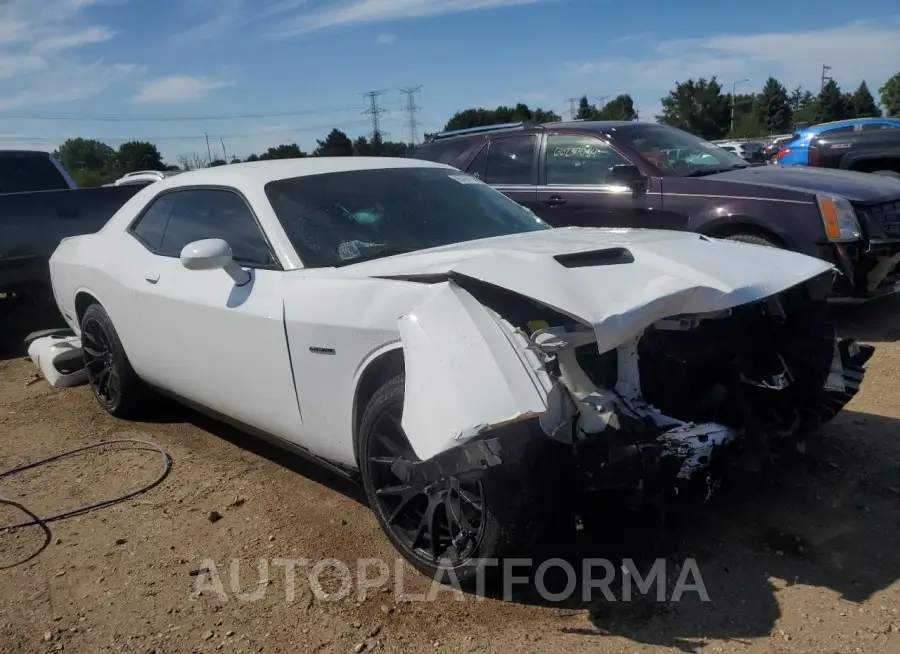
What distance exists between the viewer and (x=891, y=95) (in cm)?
7569

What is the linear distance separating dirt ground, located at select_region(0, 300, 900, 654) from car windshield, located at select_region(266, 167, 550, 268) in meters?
1.18

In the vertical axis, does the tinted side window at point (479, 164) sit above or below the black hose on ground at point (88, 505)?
above

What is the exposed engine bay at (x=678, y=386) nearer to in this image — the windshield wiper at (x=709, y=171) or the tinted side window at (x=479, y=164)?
the windshield wiper at (x=709, y=171)

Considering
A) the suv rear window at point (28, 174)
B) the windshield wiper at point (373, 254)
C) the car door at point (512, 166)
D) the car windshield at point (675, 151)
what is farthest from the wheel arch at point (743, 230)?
the suv rear window at point (28, 174)

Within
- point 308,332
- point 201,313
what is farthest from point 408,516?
point 201,313

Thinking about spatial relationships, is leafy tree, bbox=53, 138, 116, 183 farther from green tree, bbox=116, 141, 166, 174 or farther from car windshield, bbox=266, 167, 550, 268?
car windshield, bbox=266, 167, 550, 268

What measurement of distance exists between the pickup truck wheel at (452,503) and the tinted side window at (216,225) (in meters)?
1.08

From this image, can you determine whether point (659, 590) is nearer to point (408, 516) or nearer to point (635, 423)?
point (635, 423)

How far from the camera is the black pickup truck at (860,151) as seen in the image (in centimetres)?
1027

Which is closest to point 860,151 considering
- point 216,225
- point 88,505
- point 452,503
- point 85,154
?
point 216,225

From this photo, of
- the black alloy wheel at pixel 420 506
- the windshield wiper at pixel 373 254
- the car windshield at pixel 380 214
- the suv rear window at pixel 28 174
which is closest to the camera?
Answer: the black alloy wheel at pixel 420 506

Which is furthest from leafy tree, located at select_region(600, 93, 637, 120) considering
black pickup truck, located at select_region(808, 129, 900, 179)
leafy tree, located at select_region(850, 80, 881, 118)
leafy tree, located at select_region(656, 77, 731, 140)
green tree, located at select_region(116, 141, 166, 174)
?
black pickup truck, located at select_region(808, 129, 900, 179)

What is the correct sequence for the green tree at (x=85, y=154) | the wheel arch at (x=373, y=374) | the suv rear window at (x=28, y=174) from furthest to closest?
the green tree at (x=85, y=154), the suv rear window at (x=28, y=174), the wheel arch at (x=373, y=374)

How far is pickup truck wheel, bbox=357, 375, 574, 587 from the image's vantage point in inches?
100
